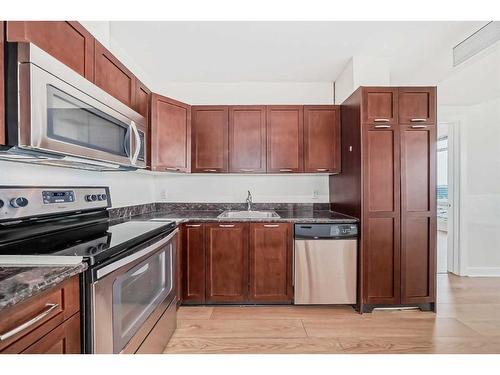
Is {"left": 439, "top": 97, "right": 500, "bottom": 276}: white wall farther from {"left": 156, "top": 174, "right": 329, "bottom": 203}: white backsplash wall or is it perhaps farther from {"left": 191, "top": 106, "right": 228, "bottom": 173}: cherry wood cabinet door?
{"left": 191, "top": 106, "right": 228, "bottom": 173}: cherry wood cabinet door

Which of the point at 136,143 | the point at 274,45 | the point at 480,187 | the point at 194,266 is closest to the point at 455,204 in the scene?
the point at 480,187

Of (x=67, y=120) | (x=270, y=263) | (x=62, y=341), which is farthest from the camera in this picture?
(x=270, y=263)

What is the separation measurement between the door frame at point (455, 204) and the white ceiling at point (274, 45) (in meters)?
1.26

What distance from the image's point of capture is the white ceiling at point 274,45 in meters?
2.21

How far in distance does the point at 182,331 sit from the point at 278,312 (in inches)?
34.5

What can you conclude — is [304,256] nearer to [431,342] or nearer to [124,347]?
[431,342]

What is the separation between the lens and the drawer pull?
27.8 inches

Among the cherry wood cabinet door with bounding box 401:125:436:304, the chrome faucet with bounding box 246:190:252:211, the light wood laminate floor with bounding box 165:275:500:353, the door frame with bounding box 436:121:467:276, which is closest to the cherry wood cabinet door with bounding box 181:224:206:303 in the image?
the light wood laminate floor with bounding box 165:275:500:353

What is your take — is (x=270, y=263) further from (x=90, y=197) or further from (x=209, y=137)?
(x=90, y=197)

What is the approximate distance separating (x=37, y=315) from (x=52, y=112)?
0.80 meters

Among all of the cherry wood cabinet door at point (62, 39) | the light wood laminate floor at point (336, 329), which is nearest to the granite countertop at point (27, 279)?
the cherry wood cabinet door at point (62, 39)

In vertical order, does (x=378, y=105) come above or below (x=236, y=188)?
above

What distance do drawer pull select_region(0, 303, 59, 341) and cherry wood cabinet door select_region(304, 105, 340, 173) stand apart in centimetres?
250

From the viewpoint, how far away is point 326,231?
2480 mm
